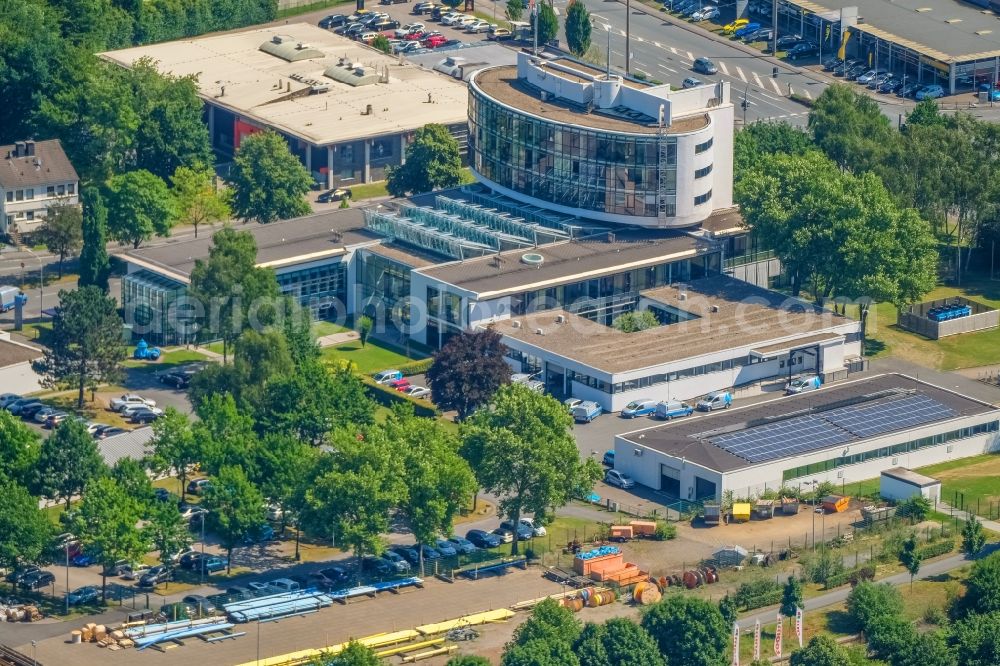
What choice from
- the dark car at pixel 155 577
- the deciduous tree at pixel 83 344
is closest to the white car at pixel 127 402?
the deciduous tree at pixel 83 344

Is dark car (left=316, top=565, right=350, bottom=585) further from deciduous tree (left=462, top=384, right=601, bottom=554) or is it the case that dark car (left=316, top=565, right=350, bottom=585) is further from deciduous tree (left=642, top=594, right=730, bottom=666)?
deciduous tree (left=642, top=594, right=730, bottom=666)

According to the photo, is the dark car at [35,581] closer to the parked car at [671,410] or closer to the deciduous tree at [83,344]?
the deciduous tree at [83,344]

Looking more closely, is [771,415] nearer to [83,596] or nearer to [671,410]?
[671,410]

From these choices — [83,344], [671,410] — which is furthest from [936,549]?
[83,344]

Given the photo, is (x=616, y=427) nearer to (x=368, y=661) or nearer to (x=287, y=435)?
(x=287, y=435)

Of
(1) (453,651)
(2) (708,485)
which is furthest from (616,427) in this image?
(1) (453,651)

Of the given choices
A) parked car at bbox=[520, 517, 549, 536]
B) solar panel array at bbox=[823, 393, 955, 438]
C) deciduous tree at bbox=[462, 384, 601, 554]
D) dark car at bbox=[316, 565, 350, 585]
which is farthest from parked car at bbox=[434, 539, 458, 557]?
solar panel array at bbox=[823, 393, 955, 438]
